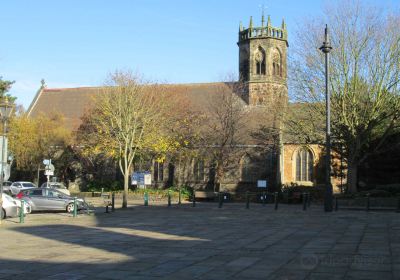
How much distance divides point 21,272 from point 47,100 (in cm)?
5782

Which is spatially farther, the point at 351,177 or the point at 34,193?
the point at 351,177

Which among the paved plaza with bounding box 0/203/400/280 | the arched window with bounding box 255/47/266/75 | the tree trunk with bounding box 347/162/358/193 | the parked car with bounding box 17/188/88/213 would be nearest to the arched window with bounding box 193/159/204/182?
the arched window with bounding box 255/47/266/75

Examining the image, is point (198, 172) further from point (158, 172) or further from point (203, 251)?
point (203, 251)

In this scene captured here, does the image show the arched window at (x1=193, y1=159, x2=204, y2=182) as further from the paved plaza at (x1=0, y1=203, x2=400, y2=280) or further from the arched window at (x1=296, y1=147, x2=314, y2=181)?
the paved plaza at (x1=0, y1=203, x2=400, y2=280)

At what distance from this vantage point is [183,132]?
4372cm

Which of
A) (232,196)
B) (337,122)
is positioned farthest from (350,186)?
(232,196)

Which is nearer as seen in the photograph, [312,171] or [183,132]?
[183,132]

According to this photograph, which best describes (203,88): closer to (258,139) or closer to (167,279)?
(258,139)

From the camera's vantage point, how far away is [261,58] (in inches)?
2112

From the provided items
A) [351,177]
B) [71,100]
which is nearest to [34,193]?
[351,177]

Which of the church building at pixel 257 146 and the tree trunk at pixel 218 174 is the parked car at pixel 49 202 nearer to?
the church building at pixel 257 146

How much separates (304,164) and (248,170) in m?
5.83

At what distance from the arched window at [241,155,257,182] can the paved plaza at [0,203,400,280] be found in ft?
95.8

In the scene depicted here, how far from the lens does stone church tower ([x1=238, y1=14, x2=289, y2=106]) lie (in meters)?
52.6
